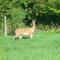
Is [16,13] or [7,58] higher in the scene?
[16,13]

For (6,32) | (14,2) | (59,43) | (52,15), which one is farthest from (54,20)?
(59,43)

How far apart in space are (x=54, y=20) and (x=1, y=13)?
384 centimetres

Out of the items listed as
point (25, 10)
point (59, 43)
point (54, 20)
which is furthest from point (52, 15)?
point (59, 43)

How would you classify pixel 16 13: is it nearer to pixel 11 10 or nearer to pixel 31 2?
pixel 11 10

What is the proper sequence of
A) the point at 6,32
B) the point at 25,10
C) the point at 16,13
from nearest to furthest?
1. the point at 6,32
2. the point at 16,13
3. the point at 25,10

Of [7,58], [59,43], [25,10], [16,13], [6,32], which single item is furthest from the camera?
[25,10]

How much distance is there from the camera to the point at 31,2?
1872 centimetres

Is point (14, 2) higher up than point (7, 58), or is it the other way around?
point (14, 2)

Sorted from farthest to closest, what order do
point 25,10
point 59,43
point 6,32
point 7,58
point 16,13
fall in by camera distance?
1. point 25,10
2. point 16,13
3. point 6,32
4. point 59,43
5. point 7,58

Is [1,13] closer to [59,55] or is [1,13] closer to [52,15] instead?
[52,15]

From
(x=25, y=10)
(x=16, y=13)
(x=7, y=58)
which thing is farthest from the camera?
(x=25, y=10)

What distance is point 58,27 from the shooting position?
19078mm

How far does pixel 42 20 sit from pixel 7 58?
10639mm

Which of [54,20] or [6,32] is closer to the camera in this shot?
[6,32]
